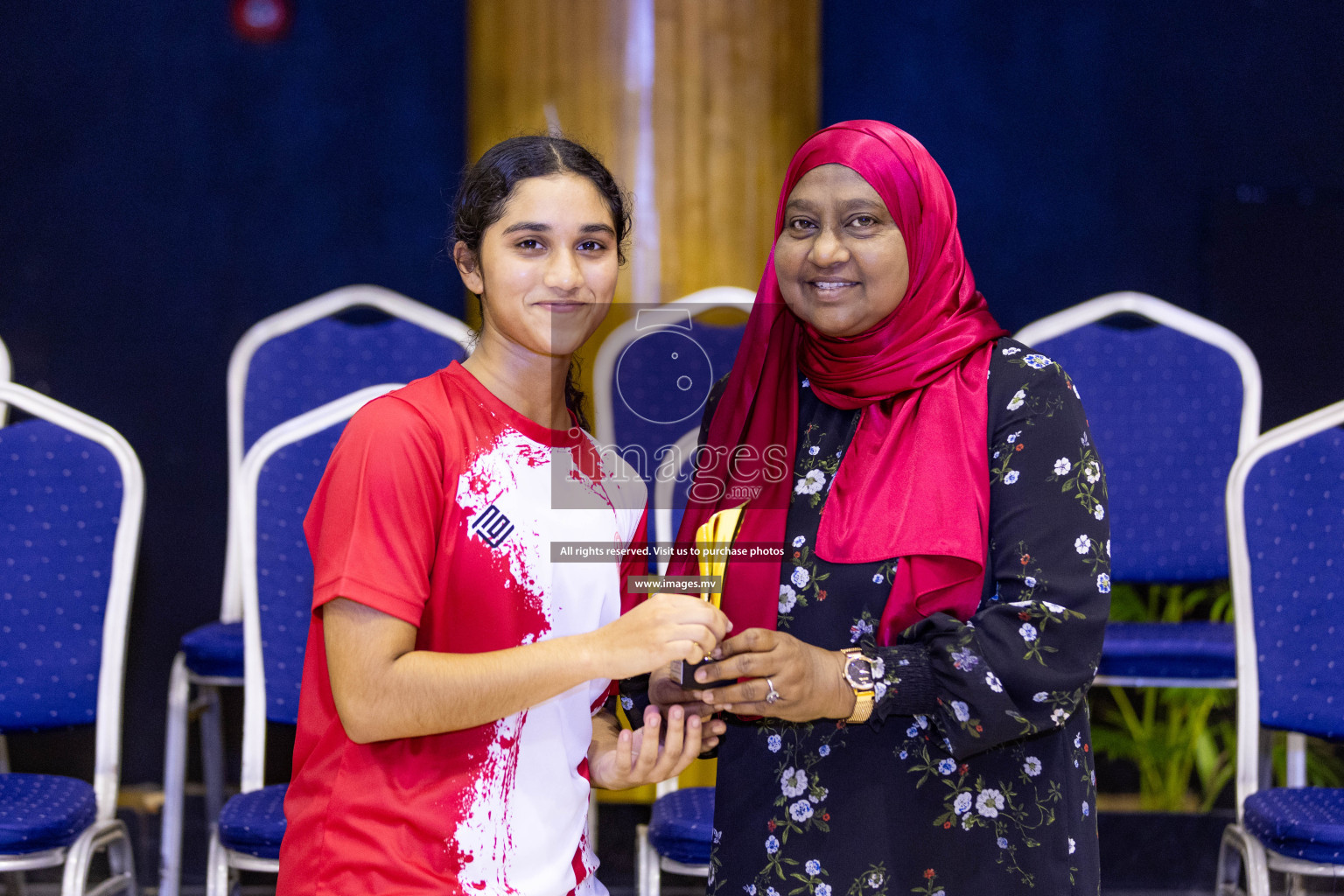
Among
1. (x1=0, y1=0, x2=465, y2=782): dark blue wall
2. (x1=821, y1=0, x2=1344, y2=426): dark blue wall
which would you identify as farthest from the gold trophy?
(x1=821, y1=0, x2=1344, y2=426): dark blue wall

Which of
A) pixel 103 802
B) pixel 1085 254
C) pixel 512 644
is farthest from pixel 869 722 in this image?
pixel 1085 254

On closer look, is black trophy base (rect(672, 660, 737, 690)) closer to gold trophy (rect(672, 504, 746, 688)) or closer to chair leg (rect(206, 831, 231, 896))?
gold trophy (rect(672, 504, 746, 688))

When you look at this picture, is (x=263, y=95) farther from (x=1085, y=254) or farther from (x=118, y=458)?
(x=1085, y=254)

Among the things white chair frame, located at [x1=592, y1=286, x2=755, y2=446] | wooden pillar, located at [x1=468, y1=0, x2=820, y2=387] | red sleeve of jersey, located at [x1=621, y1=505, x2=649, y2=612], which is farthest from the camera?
wooden pillar, located at [x1=468, y1=0, x2=820, y2=387]

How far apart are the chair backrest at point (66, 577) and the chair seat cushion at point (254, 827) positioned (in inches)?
12.4

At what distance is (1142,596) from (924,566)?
1.94 meters

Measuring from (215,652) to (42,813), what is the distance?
440 millimetres

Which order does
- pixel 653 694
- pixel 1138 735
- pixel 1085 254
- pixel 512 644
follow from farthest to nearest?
pixel 1085 254 → pixel 1138 735 → pixel 653 694 → pixel 512 644

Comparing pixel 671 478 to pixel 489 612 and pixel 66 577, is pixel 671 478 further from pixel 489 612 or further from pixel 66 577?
pixel 66 577

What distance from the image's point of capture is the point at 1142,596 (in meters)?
2.79

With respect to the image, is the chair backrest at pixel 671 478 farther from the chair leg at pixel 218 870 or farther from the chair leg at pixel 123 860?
the chair leg at pixel 123 860

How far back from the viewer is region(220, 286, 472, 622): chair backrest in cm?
238

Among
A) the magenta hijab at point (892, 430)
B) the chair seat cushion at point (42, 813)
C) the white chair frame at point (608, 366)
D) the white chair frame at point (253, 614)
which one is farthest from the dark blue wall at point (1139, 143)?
the chair seat cushion at point (42, 813)

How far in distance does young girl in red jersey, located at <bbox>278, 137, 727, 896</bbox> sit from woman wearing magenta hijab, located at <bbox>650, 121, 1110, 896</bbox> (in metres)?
0.12
